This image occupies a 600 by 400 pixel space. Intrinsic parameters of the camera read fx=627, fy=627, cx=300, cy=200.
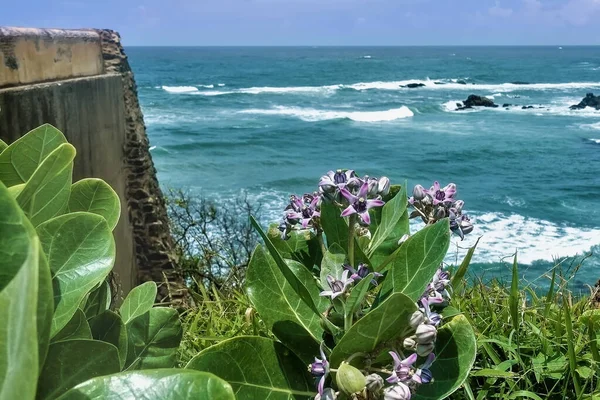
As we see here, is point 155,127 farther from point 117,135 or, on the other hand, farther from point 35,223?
point 35,223

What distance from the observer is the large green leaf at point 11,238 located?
35cm

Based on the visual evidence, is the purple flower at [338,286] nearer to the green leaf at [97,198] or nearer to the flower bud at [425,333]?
the flower bud at [425,333]

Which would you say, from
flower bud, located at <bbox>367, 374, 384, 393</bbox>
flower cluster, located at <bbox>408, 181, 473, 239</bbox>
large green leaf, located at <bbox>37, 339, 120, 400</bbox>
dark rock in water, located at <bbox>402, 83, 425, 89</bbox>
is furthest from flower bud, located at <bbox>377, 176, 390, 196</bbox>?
dark rock in water, located at <bbox>402, 83, 425, 89</bbox>

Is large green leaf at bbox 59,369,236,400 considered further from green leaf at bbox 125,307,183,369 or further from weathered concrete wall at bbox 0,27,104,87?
weathered concrete wall at bbox 0,27,104,87

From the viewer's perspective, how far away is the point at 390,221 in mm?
1041

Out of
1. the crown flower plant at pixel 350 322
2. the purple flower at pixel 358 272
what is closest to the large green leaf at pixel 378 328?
the crown flower plant at pixel 350 322

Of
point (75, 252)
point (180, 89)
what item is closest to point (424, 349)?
point (75, 252)

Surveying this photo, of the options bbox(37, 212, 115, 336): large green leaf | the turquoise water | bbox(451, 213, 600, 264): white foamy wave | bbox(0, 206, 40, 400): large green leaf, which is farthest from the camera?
the turquoise water

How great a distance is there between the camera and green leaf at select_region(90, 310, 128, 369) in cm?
75

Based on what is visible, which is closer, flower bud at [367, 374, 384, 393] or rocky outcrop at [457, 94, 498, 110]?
flower bud at [367, 374, 384, 393]

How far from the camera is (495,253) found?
12062 millimetres

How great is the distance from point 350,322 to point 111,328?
327 millimetres

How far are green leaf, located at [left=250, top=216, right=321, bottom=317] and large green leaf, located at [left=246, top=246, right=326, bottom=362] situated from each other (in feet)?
0.18

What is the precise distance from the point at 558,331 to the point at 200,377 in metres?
1.64
